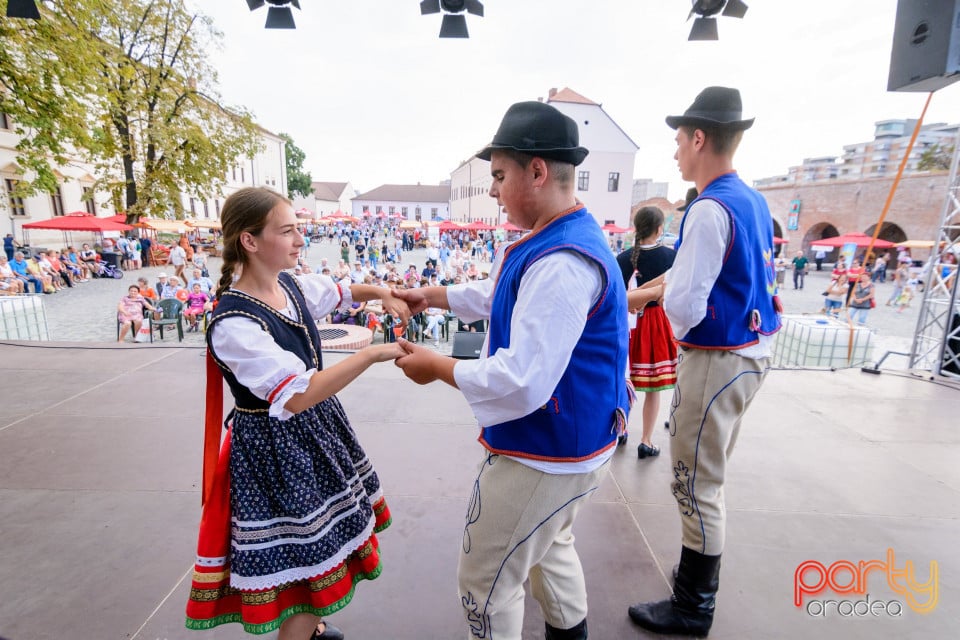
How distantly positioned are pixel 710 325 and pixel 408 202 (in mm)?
82322

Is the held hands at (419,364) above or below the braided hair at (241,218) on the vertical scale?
below

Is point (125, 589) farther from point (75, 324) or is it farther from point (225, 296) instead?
point (75, 324)

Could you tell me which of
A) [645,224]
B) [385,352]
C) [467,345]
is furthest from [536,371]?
[467,345]

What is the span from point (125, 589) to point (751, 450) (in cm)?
403

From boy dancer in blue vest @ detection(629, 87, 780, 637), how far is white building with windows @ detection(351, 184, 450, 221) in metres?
78.8

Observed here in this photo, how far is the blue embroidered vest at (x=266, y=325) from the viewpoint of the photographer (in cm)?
144

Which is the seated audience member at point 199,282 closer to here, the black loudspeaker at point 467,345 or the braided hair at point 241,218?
A: the black loudspeaker at point 467,345

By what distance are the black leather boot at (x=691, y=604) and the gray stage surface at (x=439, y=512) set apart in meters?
0.08

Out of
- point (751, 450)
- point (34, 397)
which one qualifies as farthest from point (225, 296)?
point (34, 397)

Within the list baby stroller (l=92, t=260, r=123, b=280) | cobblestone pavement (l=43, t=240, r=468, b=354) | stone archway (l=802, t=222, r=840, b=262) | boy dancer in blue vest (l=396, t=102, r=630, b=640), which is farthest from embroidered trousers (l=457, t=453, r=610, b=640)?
stone archway (l=802, t=222, r=840, b=262)

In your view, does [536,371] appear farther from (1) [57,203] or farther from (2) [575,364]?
(1) [57,203]

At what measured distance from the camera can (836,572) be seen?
7.81ft

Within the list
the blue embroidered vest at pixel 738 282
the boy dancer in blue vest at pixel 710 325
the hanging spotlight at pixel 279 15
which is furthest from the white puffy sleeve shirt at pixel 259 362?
the hanging spotlight at pixel 279 15

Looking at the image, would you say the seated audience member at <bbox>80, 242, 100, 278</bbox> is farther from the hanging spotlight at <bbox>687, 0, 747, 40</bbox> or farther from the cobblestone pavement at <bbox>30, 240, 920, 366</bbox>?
the hanging spotlight at <bbox>687, 0, 747, 40</bbox>
